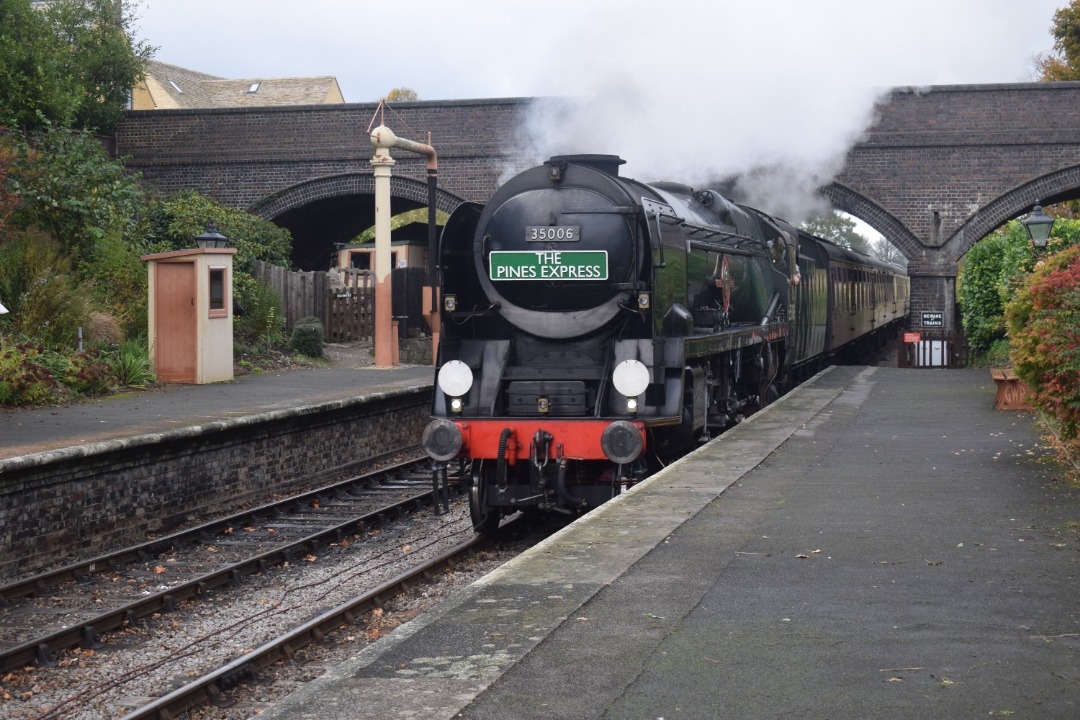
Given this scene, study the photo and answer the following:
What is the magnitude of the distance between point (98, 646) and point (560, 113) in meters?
17.3

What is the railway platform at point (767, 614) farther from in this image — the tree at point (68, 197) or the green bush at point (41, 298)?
the tree at point (68, 197)

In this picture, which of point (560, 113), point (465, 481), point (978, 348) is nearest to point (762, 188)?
point (560, 113)

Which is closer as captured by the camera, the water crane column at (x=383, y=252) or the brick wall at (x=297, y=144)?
the water crane column at (x=383, y=252)

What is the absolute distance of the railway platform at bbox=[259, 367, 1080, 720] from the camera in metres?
4.36

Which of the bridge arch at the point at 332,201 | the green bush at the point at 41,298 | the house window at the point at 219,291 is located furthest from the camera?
the bridge arch at the point at 332,201

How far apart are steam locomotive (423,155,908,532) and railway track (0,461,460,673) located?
5.33ft

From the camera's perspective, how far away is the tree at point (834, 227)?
3467 inches

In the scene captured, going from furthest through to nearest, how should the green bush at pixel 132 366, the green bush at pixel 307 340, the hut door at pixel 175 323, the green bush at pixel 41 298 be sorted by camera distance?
the green bush at pixel 307 340, the hut door at pixel 175 323, the green bush at pixel 132 366, the green bush at pixel 41 298

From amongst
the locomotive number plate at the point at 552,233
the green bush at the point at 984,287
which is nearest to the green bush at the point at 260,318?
the locomotive number plate at the point at 552,233

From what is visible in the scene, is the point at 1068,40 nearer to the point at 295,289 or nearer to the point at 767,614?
the point at 295,289

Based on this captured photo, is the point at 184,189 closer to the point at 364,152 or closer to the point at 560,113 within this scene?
the point at 364,152

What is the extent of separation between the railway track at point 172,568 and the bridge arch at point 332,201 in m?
15.4

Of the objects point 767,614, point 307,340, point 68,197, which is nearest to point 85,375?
point 68,197

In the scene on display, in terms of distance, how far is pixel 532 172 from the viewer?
9.93 metres
